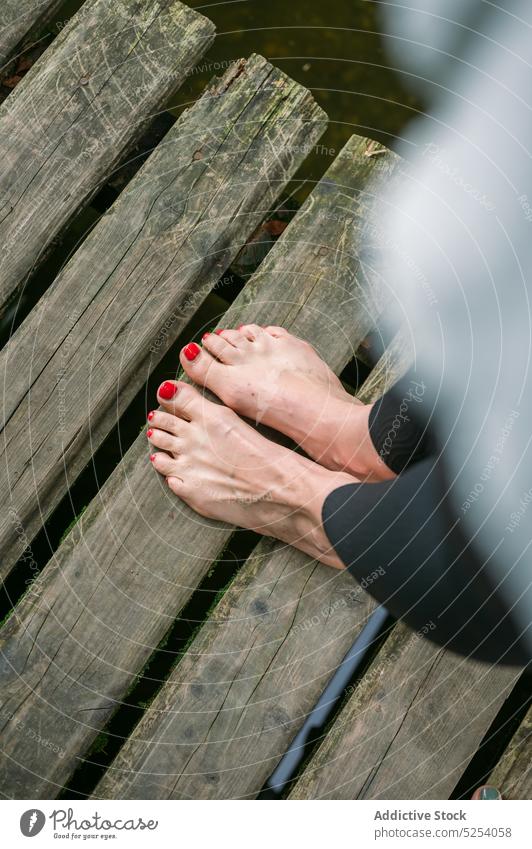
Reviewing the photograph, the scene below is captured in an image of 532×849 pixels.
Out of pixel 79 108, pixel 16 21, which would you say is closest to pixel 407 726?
pixel 79 108

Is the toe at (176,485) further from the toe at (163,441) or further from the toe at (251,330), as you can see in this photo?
the toe at (251,330)

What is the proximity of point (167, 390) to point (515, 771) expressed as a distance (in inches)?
46.3

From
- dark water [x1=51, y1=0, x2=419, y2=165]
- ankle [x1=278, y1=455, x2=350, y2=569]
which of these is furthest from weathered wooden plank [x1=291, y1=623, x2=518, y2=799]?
dark water [x1=51, y1=0, x2=419, y2=165]

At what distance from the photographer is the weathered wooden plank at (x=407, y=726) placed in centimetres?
174

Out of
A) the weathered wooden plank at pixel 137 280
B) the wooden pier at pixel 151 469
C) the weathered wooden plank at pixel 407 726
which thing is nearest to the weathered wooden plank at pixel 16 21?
the wooden pier at pixel 151 469

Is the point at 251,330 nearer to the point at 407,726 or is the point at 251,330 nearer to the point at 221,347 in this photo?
the point at 221,347

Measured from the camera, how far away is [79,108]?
1.82 m

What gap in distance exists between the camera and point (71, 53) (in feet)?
6.02
